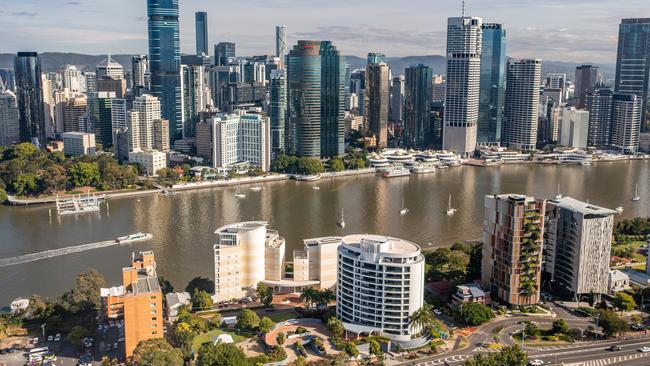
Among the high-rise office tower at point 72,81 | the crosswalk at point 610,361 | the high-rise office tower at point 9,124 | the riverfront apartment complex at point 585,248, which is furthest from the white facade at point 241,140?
the high-rise office tower at point 72,81

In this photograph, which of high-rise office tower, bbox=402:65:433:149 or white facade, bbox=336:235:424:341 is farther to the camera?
high-rise office tower, bbox=402:65:433:149

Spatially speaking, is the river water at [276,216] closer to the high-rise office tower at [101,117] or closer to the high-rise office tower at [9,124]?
the high-rise office tower at [101,117]

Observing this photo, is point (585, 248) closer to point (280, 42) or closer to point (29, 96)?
point (29, 96)

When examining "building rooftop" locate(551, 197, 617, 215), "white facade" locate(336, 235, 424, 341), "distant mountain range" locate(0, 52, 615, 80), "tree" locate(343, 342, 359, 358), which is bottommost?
"tree" locate(343, 342, 359, 358)

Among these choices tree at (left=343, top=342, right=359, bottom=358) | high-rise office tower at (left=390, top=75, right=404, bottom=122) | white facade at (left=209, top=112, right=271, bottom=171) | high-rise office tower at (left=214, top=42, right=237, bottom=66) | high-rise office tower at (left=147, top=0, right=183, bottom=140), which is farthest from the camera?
high-rise office tower at (left=214, top=42, right=237, bottom=66)

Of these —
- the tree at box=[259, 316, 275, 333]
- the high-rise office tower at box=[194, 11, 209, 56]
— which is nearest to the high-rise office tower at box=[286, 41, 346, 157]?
the tree at box=[259, 316, 275, 333]

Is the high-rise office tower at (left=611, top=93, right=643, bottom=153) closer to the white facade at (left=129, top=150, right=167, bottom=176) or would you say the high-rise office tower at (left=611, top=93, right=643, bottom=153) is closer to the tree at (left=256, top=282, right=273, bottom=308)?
the white facade at (left=129, top=150, right=167, bottom=176)

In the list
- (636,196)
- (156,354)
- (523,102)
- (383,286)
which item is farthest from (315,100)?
(156,354)
